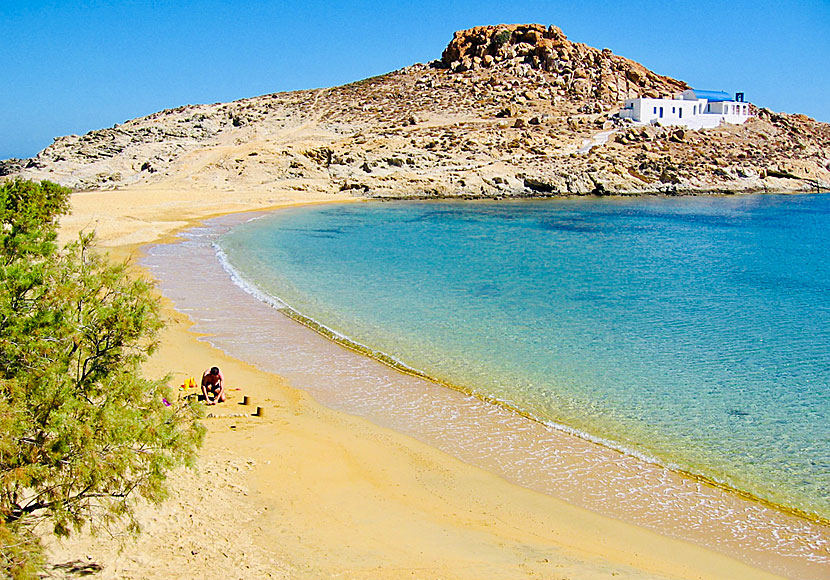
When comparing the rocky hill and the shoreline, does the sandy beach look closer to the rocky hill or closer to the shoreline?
the shoreline

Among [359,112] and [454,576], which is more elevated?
[359,112]

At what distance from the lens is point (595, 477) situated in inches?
354

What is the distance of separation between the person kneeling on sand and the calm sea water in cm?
401

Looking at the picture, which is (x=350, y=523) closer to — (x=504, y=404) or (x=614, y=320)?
(x=504, y=404)

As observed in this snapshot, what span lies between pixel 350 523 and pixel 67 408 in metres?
3.50

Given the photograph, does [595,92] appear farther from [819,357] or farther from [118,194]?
[819,357]

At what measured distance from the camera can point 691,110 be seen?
226 ft

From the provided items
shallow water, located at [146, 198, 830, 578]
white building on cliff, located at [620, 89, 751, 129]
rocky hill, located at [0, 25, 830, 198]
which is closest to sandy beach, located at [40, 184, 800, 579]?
shallow water, located at [146, 198, 830, 578]

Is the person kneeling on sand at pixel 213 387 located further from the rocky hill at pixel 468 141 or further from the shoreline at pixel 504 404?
the rocky hill at pixel 468 141

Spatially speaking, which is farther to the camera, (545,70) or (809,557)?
(545,70)

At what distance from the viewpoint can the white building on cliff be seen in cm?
6575

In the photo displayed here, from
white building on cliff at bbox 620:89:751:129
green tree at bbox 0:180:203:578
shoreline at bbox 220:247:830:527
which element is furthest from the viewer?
white building on cliff at bbox 620:89:751:129

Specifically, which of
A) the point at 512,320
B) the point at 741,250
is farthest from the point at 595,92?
the point at 512,320

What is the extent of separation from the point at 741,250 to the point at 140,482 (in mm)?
30222
